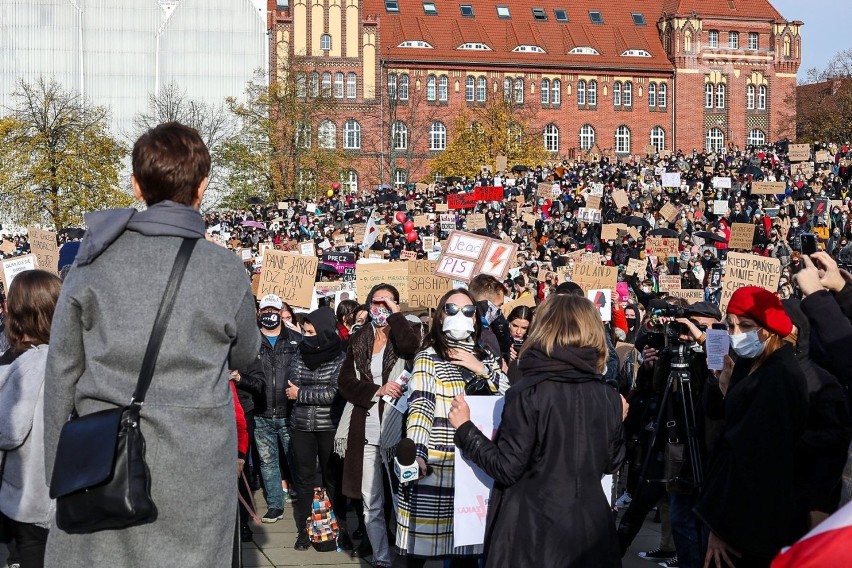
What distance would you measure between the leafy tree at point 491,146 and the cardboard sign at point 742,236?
142 feet

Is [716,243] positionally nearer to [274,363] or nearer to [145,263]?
[274,363]

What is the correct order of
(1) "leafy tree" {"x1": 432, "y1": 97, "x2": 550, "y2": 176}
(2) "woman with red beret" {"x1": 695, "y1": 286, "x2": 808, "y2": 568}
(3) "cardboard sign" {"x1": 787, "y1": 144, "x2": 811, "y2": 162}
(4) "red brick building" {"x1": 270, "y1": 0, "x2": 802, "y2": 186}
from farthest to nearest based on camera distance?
(4) "red brick building" {"x1": 270, "y1": 0, "x2": 802, "y2": 186} < (1) "leafy tree" {"x1": 432, "y1": 97, "x2": 550, "y2": 176} < (3) "cardboard sign" {"x1": 787, "y1": 144, "x2": 811, "y2": 162} < (2) "woman with red beret" {"x1": 695, "y1": 286, "x2": 808, "y2": 568}

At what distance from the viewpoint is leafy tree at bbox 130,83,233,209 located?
6099 centimetres

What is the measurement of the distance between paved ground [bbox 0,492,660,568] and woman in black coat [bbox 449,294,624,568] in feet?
11.2

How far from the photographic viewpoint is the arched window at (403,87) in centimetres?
7425

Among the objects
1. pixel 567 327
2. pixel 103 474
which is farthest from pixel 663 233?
pixel 103 474

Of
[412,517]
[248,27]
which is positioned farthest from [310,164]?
[412,517]

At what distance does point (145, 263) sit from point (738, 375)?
2.69 meters

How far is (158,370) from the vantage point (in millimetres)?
3252

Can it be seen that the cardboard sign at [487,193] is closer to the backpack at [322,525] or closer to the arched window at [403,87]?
the backpack at [322,525]

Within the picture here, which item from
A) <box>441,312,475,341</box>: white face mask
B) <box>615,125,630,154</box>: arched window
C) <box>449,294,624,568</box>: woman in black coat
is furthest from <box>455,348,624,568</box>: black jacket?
<box>615,125,630,154</box>: arched window

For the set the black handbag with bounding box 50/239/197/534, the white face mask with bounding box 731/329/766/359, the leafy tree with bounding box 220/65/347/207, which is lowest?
the black handbag with bounding box 50/239/197/534

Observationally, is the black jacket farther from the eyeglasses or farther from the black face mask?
the black face mask

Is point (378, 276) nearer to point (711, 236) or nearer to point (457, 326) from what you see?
point (457, 326)
